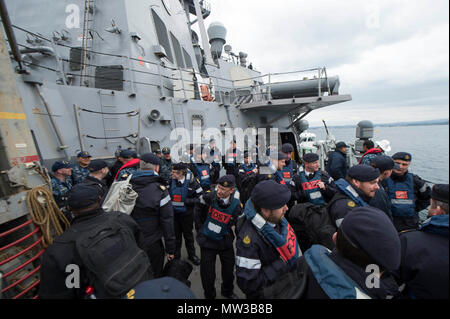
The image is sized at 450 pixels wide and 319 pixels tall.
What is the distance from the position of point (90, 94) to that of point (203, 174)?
2938mm

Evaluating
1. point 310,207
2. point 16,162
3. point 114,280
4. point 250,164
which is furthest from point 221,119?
point 114,280

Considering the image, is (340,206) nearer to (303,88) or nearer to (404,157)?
(404,157)

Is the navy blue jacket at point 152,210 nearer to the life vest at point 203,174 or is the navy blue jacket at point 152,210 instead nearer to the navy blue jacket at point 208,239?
the navy blue jacket at point 208,239

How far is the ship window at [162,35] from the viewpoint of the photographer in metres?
6.71

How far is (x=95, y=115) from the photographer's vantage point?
4266 millimetres

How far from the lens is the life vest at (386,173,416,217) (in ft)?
8.75

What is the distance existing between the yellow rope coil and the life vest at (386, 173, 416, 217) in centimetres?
398

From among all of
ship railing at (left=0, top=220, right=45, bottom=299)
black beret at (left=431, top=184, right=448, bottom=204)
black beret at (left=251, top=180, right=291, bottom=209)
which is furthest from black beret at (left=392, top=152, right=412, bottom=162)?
ship railing at (left=0, top=220, right=45, bottom=299)

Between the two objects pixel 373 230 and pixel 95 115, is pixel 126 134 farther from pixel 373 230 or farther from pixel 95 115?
pixel 373 230

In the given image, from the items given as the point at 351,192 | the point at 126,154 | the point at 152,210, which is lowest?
the point at 152,210

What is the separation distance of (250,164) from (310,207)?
9.16 ft

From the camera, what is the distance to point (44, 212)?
6.24 feet

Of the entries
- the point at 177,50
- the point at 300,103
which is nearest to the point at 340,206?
the point at 300,103

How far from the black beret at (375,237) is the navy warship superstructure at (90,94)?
2404 mm
